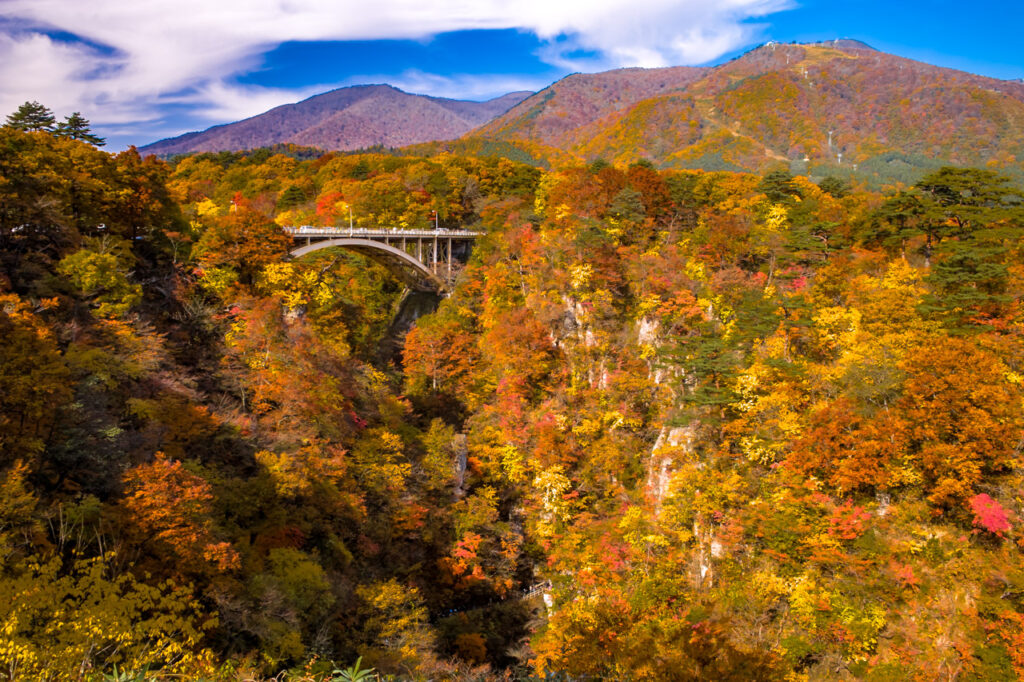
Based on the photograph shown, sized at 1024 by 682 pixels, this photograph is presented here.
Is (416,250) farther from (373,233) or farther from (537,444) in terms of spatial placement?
(537,444)

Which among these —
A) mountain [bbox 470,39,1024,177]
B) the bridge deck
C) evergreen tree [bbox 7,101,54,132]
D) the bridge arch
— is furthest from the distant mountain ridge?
evergreen tree [bbox 7,101,54,132]

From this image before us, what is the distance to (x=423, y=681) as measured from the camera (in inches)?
648

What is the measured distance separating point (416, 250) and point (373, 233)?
4.54m

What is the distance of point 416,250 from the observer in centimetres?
4234

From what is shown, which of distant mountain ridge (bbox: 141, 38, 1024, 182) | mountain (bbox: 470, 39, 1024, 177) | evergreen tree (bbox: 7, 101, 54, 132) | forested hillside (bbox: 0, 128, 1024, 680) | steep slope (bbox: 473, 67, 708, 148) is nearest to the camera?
forested hillside (bbox: 0, 128, 1024, 680)

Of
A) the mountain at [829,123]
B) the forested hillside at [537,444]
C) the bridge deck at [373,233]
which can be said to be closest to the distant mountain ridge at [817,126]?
the mountain at [829,123]

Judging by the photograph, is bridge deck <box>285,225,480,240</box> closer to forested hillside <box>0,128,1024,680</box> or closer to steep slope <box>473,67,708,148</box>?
forested hillside <box>0,128,1024,680</box>

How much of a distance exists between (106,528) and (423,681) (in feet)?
32.3

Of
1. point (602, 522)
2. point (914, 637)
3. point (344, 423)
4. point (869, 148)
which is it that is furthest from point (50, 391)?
point (869, 148)

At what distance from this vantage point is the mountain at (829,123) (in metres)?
80.0

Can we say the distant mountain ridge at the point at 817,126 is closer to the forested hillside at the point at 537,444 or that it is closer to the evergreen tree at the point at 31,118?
the forested hillside at the point at 537,444

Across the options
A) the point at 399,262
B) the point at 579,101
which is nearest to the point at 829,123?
the point at 579,101

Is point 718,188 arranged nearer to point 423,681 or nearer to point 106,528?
point 423,681

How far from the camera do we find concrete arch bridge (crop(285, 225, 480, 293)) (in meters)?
37.8
